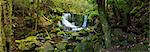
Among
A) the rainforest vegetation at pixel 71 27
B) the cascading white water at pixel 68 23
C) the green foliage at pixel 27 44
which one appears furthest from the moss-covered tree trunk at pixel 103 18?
the cascading white water at pixel 68 23

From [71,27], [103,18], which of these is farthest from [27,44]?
[71,27]

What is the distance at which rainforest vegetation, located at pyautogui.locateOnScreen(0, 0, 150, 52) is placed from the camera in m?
10.2

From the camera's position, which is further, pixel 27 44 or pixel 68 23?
pixel 68 23

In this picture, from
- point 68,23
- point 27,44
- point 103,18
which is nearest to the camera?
point 103,18

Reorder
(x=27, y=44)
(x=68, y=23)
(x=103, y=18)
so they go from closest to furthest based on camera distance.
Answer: (x=103, y=18) < (x=27, y=44) < (x=68, y=23)

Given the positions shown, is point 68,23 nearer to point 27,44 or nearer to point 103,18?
point 27,44

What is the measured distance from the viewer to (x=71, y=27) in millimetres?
20703

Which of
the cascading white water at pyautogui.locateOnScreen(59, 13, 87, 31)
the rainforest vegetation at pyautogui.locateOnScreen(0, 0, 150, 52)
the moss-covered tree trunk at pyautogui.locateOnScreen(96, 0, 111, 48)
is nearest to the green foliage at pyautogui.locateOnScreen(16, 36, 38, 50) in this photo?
the rainforest vegetation at pyautogui.locateOnScreen(0, 0, 150, 52)

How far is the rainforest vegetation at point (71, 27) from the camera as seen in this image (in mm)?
10164

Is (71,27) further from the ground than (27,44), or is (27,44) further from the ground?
(27,44)

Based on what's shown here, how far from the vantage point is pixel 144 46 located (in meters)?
9.92

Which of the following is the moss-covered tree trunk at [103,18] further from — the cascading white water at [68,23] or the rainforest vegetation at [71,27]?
the cascading white water at [68,23]

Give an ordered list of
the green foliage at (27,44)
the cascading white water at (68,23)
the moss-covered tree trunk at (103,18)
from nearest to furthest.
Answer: the moss-covered tree trunk at (103,18), the green foliage at (27,44), the cascading white water at (68,23)

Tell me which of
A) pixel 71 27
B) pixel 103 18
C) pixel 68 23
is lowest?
pixel 71 27
